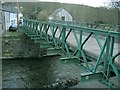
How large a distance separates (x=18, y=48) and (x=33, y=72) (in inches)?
305

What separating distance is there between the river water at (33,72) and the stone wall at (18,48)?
181 cm

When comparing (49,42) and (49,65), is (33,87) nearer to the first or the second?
(49,42)

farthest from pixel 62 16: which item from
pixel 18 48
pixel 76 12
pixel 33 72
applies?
pixel 33 72

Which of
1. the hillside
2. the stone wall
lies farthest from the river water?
the hillside

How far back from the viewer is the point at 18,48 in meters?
21.3

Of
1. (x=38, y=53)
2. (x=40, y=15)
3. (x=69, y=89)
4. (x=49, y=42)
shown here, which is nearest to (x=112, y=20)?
(x=38, y=53)

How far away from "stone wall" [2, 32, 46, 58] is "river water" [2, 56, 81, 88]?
71.1 inches

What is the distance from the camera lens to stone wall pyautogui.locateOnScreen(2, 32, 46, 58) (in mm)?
19453

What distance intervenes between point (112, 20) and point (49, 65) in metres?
8.74

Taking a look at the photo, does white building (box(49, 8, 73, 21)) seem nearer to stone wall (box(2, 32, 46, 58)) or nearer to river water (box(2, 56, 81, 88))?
stone wall (box(2, 32, 46, 58))

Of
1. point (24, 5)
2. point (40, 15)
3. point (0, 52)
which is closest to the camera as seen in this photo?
point (0, 52)

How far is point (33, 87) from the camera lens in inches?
450

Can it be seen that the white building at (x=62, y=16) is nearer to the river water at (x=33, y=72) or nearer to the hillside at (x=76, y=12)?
the hillside at (x=76, y=12)

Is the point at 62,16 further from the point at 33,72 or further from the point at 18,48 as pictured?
the point at 33,72
